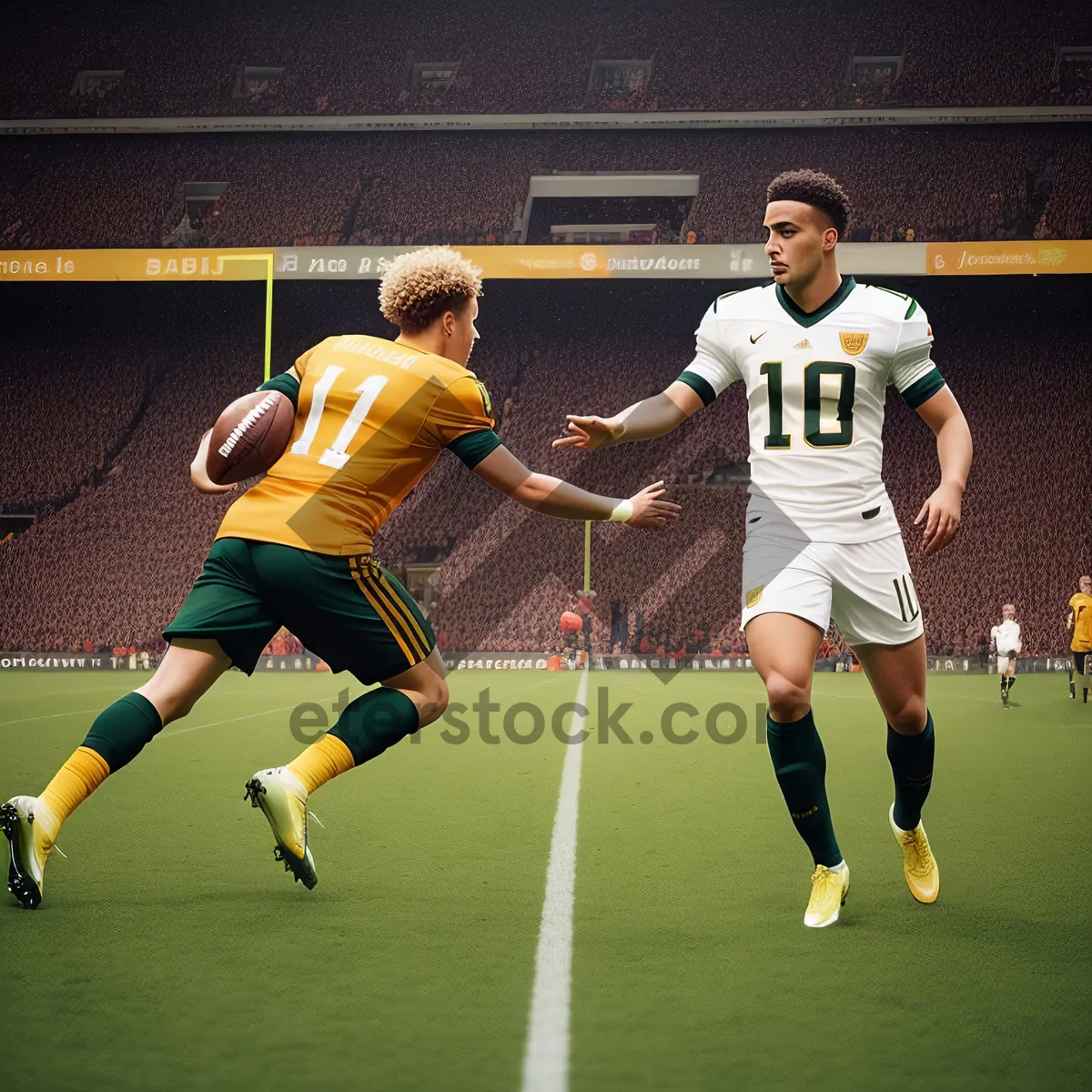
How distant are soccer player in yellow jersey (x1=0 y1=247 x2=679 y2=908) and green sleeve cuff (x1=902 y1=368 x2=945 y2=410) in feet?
2.99

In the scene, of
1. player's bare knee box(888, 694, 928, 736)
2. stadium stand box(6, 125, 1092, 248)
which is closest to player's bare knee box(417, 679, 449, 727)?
player's bare knee box(888, 694, 928, 736)

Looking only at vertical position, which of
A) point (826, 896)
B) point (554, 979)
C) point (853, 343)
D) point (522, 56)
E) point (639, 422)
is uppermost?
point (522, 56)

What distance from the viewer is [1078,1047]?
2416 millimetres

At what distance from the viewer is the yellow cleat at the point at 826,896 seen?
3.44 m

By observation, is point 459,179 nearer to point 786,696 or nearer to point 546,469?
point 546,469

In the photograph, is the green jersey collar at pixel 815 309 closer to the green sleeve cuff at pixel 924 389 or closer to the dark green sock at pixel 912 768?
the green sleeve cuff at pixel 924 389

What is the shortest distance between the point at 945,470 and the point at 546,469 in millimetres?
19677

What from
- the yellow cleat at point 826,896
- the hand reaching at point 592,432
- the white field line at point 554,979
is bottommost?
the white field line at point 554,979

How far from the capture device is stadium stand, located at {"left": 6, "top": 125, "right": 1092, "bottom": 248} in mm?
23406

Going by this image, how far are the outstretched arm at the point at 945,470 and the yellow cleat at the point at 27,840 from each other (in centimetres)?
271

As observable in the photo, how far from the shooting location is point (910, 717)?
12.1ft

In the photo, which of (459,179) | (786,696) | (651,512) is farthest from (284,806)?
(459,179)

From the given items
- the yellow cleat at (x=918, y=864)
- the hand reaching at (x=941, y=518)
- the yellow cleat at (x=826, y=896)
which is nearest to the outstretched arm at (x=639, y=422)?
the hand reaching at (x=941, y=518)

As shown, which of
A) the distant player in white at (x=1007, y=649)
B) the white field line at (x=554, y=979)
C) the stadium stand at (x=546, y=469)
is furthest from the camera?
the stadium stand at (x=546, y=469)
